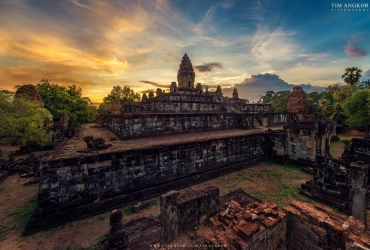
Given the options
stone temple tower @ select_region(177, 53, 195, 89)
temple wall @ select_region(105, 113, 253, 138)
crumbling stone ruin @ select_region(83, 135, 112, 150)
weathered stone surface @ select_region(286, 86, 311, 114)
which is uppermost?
stone temple tower @ select_region(177, 53, 195, 89)

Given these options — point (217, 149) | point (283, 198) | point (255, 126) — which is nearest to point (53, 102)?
point (217, 149)

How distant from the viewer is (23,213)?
5965mm

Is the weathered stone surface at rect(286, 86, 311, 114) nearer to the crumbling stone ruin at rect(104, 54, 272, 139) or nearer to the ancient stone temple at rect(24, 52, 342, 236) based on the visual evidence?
the crumbling stone ruin at rect(104, 54, 272, 139)

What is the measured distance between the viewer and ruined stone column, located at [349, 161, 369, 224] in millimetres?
5230

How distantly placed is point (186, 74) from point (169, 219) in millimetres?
27009

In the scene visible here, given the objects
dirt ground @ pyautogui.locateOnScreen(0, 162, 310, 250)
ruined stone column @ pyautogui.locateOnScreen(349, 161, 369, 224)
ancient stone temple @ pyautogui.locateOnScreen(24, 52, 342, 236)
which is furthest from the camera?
ancient stone temple @ pyautogui.locateOnScreen(24, 52, 342, 236)

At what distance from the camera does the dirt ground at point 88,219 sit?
464cm

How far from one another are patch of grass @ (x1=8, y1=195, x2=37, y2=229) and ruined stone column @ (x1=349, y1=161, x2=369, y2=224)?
11.1 meters

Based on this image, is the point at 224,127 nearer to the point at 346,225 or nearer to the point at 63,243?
the point at 346,225

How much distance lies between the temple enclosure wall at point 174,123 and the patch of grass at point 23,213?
15.6 ft

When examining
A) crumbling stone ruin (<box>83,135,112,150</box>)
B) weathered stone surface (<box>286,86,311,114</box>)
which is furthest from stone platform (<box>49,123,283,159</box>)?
weathered stone surface (<box>286,86,311,114</box>)

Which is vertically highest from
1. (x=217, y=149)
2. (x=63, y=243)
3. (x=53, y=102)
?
(x=53, y=102)

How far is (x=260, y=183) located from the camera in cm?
827

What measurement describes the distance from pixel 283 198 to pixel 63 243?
805cm
